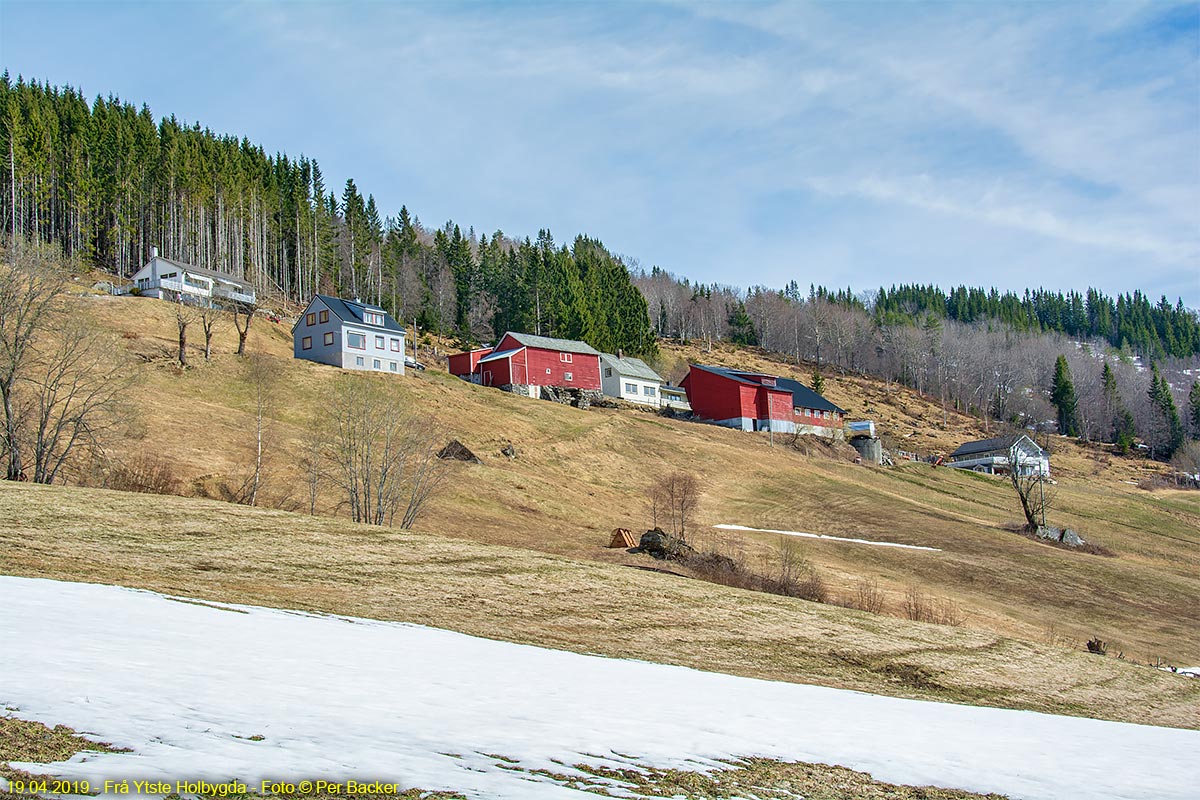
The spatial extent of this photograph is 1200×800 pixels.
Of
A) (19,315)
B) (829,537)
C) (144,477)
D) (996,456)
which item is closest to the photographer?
(19,315)

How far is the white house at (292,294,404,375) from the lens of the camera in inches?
3147

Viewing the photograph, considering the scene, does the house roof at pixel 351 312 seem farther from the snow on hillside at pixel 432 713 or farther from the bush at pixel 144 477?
the snow on hillside at pixel 432 713

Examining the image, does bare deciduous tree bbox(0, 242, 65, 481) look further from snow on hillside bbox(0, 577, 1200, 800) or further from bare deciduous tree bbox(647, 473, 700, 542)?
bare deciduous tree bbox(647, 473, 700, 542)

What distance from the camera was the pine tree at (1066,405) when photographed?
171000mm

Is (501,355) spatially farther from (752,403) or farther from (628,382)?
(752,403)

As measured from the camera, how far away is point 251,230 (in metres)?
125

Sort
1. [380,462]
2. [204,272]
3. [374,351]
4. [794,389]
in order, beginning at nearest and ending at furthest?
[380,462]
[374,351]
[204,272]
[794,389]

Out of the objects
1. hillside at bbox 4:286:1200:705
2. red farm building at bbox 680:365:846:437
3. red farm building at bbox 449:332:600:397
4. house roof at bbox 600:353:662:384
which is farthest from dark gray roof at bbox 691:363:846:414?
red farm building at bbox 449:332:600:397

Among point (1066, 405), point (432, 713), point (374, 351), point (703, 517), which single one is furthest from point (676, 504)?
point (1066, 405)

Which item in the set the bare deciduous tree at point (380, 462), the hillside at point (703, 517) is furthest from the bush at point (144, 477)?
the bare deciduous tree at point (380, 462)

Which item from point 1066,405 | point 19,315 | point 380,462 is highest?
point 1066,405

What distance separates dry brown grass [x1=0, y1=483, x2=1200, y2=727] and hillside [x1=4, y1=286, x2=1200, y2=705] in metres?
0.22

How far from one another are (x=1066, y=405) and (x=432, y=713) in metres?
184

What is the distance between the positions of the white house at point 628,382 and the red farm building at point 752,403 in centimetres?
446
